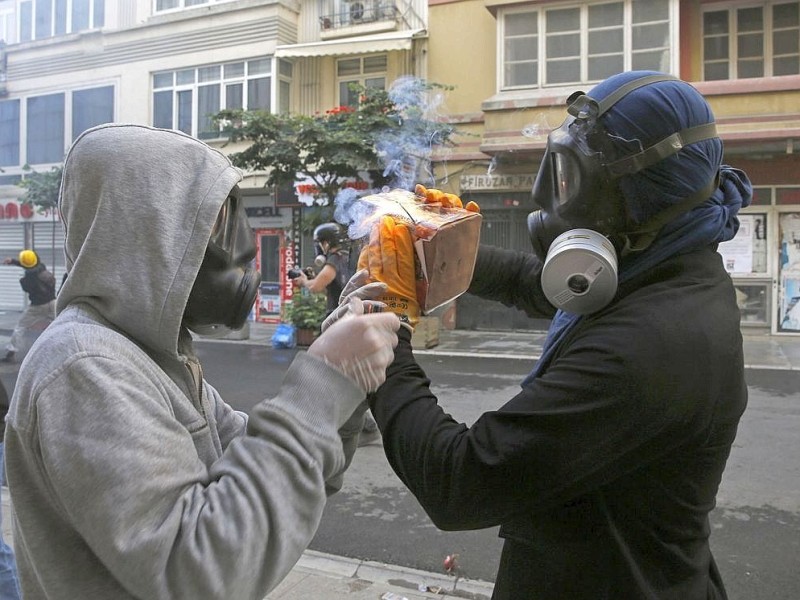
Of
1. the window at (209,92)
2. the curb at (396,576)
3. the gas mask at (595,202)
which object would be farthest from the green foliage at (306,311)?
the gas mask at (595,202)

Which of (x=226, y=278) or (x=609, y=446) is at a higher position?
(x=226, y=278)

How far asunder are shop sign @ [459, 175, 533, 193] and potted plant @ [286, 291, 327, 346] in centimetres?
451

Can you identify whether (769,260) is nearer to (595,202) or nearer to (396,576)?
(396,576)

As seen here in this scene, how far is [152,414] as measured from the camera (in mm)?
1056

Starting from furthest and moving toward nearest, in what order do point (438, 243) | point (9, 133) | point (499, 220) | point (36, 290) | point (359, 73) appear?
1. point (9, 133)
2. point (359, 73)
3. point (499, 220)
4. point (36, 290)
5. point (438, 243)

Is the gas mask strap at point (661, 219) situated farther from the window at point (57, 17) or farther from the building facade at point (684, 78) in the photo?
the window at point (57, 17)

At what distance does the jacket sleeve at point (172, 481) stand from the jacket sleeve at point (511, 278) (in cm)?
102

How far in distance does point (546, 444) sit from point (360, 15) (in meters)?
16.5

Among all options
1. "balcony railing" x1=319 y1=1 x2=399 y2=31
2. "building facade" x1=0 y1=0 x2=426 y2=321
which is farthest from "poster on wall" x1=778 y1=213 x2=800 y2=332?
"balcony railing" x1=319 y1=1 x2=399 y2=31

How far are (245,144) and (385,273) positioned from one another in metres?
16.0

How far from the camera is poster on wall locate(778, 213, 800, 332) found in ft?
42.6

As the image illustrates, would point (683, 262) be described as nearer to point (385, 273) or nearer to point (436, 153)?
point (385, 273)

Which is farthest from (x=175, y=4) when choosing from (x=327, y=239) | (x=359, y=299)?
(x=359, y=299)

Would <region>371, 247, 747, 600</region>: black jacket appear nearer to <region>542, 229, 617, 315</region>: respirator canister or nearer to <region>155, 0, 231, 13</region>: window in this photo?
<region>542, 229, 617, 315</region>: respirator canister
